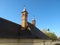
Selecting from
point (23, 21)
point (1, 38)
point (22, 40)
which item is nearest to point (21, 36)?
point (22, 40)

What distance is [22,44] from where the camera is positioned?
2334cm

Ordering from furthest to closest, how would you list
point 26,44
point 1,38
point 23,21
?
point 23,21
point 26,44
point 1,38

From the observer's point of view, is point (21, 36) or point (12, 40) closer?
point (12, 40)

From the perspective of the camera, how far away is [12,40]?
21219 millimetres

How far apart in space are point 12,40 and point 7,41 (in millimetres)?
1222

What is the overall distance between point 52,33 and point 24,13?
58.4 meters

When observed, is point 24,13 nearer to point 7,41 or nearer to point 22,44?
point 22,44

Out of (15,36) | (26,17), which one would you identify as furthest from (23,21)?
(15,36)

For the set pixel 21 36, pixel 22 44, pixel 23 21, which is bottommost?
pixel 22 44

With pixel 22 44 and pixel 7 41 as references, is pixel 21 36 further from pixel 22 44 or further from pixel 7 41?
pixel 7 41

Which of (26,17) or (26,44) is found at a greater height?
(26,17)

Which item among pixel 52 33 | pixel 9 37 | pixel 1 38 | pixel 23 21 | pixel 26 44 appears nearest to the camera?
pixel 1 38

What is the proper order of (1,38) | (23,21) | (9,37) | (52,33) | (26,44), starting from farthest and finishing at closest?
(52,33)
(23,21)
(26,44)
(9,37)
(1,38)

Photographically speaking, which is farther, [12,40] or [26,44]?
[26,44]
